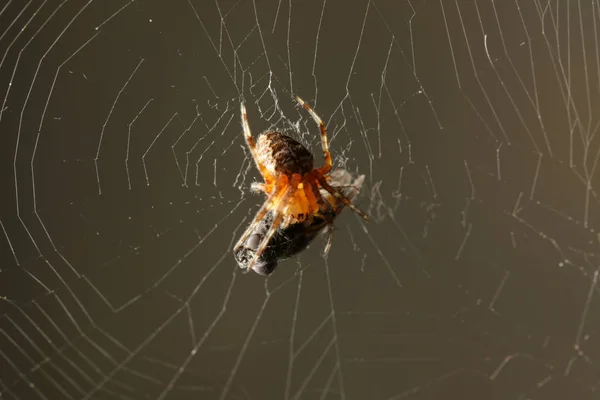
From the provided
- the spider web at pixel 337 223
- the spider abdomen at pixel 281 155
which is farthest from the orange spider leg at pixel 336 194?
the spider web at pixel 337 223

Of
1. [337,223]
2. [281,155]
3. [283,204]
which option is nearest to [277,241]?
[283,204]

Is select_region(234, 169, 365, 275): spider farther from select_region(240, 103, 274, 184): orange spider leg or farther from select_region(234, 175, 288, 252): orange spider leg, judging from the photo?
select_region(240, 103, 274, 184): orange spider leg

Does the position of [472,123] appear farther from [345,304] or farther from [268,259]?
[268,259]

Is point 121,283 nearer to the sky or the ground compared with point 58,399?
nearer to the sky

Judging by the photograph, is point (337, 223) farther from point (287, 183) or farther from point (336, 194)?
point (287, 183)

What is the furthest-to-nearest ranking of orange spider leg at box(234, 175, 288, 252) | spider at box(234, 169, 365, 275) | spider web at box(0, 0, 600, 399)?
1. spider web at box(0, 0, 600, 399)
2. orange spider leg at box(234, 175, 288, 252)
3. spider at box(234, 169, 365, 275)

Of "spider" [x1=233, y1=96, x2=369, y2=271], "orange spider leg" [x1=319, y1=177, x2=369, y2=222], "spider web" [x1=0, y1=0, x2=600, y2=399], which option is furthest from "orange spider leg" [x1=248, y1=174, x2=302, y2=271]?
"spider web" [x1=0, y1=0, x2=600, y2=399]

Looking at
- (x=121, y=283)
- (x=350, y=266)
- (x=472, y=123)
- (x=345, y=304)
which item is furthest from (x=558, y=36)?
(x=121, y=283)
